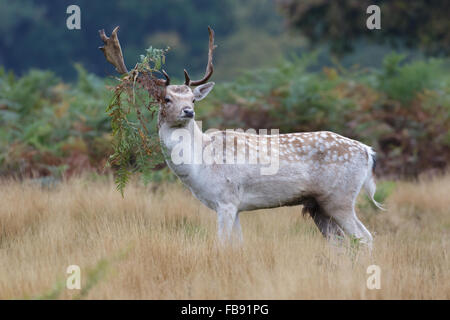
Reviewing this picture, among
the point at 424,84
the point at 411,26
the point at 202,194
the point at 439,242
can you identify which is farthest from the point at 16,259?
the point at 411,26

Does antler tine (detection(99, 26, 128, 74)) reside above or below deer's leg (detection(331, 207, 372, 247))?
above

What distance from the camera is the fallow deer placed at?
5816 mm

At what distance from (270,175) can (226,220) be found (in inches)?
24.1

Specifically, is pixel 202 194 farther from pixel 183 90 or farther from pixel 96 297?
pixel 96 297

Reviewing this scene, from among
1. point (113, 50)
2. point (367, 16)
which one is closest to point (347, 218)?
point (113, 50)

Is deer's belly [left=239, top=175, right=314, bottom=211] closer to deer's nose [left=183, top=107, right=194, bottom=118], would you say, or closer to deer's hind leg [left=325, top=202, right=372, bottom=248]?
deer's hind leg [left=325, top=202, right=372, bottom=248]

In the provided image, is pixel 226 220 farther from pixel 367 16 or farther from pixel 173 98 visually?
pixel 367 16

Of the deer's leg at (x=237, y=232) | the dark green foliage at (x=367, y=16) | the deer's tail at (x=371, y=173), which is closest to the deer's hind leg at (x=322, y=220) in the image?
the deer's tail at (x=371, y=173)

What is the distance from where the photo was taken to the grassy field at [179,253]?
463 centimetres

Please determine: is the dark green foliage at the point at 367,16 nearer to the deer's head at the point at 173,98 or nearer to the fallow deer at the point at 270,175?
the fallow deer at the point at 270,175

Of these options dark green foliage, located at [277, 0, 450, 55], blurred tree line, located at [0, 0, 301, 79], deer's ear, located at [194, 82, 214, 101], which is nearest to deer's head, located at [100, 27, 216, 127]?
deer's ear, located at [194, 82, 214, 101]

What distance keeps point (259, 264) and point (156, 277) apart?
83cm

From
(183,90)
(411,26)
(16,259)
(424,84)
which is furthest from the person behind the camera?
(411,26)
